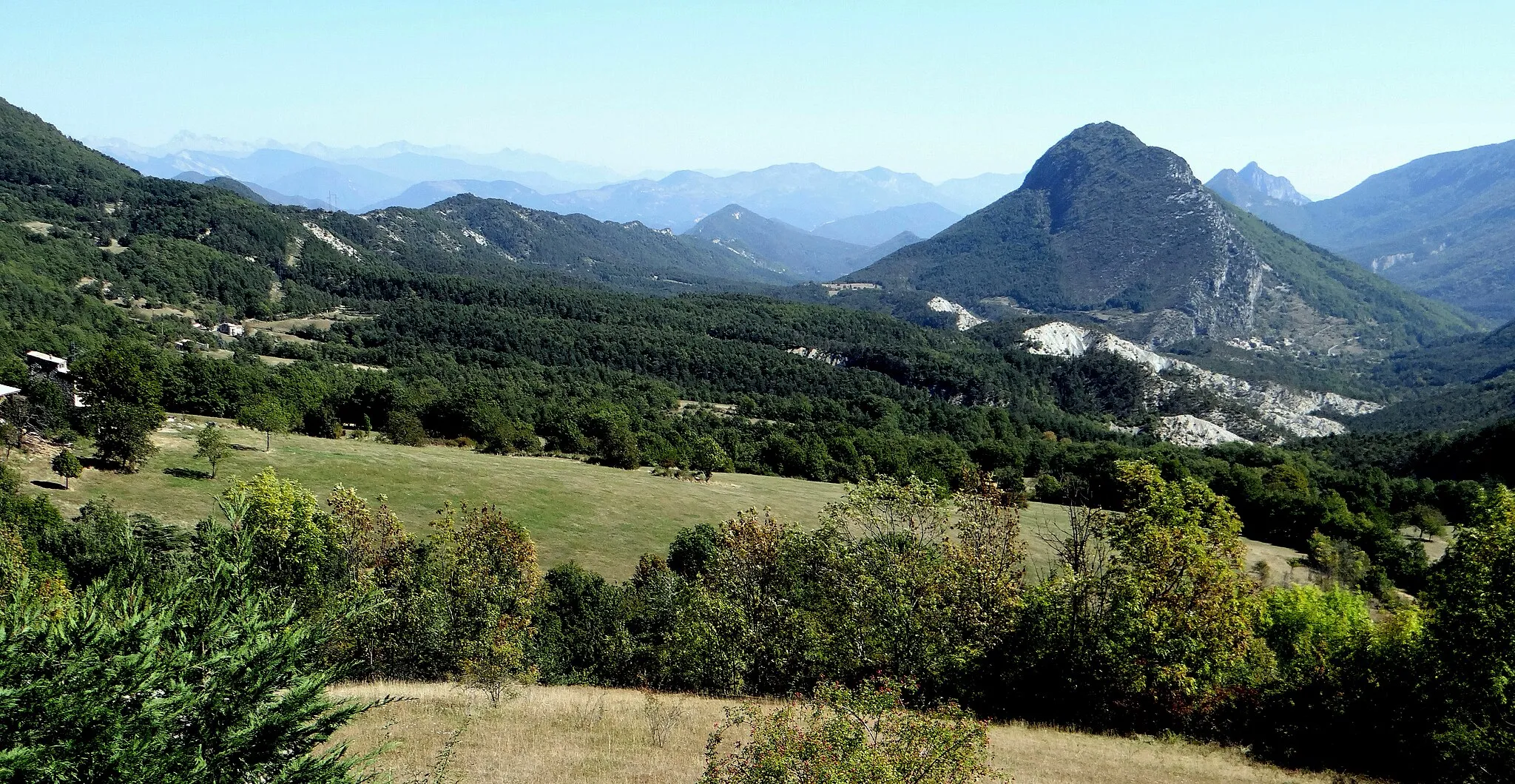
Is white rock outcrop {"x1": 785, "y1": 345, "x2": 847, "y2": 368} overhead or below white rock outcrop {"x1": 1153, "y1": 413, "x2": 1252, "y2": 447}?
overhead

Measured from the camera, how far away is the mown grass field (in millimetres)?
51812

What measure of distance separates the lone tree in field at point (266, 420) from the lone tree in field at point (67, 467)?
51.8 ft

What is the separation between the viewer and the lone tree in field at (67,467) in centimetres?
4897

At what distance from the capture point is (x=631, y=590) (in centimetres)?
4922

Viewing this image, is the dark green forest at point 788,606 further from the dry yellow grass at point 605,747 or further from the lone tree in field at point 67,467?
the lone tree in field at point 67,467

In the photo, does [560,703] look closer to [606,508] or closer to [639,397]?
[606,508]

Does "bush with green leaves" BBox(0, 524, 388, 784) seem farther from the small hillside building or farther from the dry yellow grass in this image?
the small hillside building

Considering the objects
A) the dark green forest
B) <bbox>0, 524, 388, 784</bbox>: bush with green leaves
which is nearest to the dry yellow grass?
the dark green forest

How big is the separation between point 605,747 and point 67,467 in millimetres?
48336

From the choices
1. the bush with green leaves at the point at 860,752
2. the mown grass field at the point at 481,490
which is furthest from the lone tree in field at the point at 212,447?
the bush with green leaves at the point at 860,752

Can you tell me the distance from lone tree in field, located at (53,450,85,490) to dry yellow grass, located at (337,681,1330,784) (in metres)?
37.5

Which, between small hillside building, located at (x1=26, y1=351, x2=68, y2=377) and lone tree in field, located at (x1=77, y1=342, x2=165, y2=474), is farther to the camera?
small hillside building, located at (x1=26, y1=351, x2=68, y2=377)

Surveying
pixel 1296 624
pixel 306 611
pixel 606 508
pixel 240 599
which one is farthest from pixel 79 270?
pixel 1296 624

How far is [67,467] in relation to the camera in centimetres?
4900
